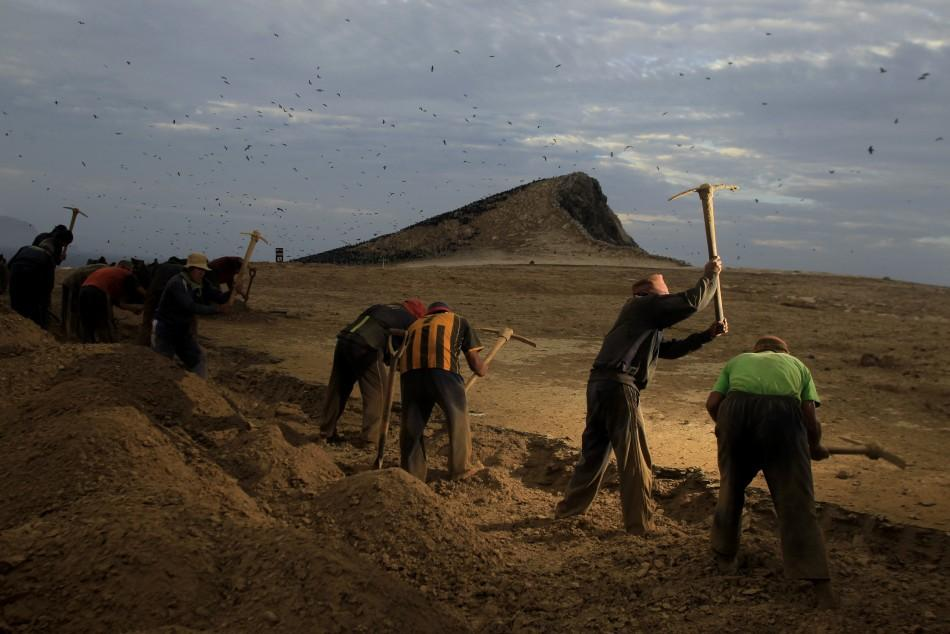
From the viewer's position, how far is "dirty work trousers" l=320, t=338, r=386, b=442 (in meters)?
7.33

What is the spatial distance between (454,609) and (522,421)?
4431mm

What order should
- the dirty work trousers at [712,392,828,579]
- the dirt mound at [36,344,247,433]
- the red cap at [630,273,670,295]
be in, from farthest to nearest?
the dirt mound at [36,344,247,433], the red cap at [630,273,670,295], the dirty work trousers at [712,392,828,579]

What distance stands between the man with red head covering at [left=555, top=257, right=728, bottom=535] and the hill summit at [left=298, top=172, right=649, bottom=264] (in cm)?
2917

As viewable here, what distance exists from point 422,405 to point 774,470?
2.85 metres

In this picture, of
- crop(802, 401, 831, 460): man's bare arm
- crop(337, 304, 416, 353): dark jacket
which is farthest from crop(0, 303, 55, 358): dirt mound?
crop(802, 401, 831, 460): man's bare arm

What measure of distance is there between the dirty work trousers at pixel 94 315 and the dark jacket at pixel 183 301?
7.46 feet

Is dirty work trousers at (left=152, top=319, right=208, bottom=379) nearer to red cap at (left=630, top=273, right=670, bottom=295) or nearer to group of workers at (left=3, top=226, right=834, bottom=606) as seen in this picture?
group of workers at (left=3, top=226, right=834, bottom=606)

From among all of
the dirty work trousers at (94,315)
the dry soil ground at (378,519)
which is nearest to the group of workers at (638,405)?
the dry soil ground at (378,519)

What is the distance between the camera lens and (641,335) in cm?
539

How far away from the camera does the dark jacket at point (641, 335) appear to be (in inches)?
205

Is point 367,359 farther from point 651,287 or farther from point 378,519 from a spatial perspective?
point 651,287

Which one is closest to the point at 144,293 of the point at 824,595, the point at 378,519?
the point at 378,519

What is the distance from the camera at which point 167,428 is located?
6695 millimetres

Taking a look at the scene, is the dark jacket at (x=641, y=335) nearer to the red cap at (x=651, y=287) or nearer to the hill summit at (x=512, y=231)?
the red cap at (x=651, y=287)
